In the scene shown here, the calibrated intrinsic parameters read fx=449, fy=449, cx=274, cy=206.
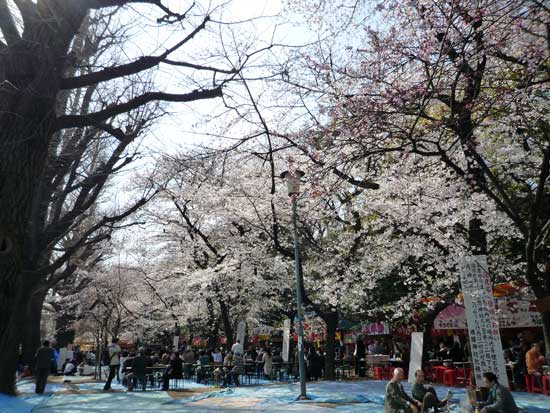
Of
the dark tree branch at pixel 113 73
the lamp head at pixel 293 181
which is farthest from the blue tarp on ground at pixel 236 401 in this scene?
the dark tree branch at pixel 113 73

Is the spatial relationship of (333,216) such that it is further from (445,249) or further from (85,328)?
(85,328)

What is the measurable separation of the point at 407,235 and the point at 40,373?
1085 centimetres

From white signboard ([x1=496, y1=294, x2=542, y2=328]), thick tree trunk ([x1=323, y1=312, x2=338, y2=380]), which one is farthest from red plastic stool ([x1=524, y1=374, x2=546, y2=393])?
thick tree trunk ([x1=323, y1=312, x2=338, y2=380])

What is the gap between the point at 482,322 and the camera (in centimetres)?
887

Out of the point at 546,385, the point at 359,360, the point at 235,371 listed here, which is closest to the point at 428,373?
the point at 359,360

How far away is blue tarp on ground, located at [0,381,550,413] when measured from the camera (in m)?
9.18

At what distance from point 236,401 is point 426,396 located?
4904 mm

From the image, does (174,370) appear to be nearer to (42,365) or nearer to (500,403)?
(42,365)

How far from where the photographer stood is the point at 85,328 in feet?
118

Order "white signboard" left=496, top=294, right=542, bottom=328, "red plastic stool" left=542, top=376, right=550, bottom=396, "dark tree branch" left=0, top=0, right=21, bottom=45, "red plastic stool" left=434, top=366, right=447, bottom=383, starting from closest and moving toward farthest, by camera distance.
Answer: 1. "dark tree branch" left=0, top=0, right=21, bottom=45
2. "red plastic stool" left=542, top=376, right=550, bottom=396
3. "white signboard" left=496, top=294, right=542, bottom=328
4. "red plastic stool" left=434, top=366, right=447, bottom=383

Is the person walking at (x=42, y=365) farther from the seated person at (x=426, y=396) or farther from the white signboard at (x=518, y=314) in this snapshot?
Result: the white signboard at (x=518, y=314)

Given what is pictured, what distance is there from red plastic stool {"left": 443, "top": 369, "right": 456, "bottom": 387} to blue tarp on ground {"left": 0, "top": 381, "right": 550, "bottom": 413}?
78cm

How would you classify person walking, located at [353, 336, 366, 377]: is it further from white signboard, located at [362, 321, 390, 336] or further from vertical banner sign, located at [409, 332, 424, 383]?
vertical banner sign, located at [409, 332, 424, 383]

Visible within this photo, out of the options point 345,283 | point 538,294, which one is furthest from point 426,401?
point 345,283
